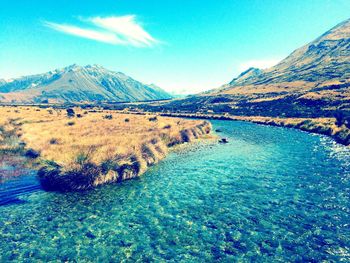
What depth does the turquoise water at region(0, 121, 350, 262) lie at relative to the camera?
2072cm

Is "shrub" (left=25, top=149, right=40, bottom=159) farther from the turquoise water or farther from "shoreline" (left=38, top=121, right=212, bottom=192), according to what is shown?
"shoreline" (left=38, top=121, right=212, bottom=192)

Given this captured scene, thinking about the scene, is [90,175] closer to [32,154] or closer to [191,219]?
[191,219]

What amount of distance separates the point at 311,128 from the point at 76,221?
287 ft

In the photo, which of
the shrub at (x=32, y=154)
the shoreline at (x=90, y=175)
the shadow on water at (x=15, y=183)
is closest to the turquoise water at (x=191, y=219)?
the shadow on water at (x=15, y=183)

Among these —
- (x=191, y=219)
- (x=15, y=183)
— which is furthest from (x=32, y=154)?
(x=191, y=219)

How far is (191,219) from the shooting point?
26062mm

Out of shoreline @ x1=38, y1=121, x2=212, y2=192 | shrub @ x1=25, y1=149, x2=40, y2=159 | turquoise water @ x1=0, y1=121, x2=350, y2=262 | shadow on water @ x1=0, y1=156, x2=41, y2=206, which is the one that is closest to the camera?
turquoise water @ x1=0, y1=121, x2=350, y2=262

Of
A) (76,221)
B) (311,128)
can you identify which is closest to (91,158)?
(76,221)

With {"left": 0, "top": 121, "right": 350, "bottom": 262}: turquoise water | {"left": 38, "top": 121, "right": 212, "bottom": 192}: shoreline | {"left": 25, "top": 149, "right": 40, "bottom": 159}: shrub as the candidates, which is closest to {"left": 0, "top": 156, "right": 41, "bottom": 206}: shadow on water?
{"left": 0, "top": 121, "right": 350, "bottom": 262}: turquoise water

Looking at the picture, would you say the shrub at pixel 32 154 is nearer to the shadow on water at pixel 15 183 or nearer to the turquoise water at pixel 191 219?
the shadow on water at pixel 15 183

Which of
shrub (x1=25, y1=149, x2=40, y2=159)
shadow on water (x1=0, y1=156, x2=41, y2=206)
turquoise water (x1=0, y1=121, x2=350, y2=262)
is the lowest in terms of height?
turquoise water (x1=0, y1=121, x2=350, y2=262)

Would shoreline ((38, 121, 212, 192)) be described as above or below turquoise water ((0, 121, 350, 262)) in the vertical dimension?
above

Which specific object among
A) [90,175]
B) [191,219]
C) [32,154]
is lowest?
[191,219]

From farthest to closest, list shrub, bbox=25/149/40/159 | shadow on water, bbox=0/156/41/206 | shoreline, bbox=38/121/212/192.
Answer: shrub, bbox=25/149/40/159, shoreline, bbox=38/121/212/192, shadow on water, bbox=0/156/41/206
